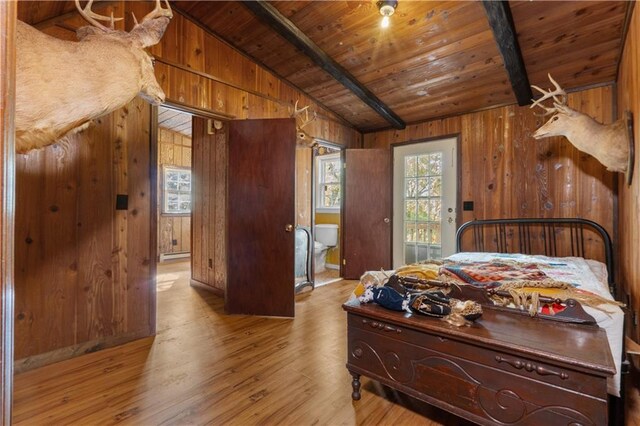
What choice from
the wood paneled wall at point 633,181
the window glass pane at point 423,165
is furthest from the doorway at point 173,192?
the wood paneled wall at point 633,181

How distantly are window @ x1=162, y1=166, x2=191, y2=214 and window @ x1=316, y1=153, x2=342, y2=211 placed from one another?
128 inches

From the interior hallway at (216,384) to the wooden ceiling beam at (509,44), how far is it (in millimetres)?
2949

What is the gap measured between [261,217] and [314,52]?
1.87 m

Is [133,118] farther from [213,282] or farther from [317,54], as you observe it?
[213,282]

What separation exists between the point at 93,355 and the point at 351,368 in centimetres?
205

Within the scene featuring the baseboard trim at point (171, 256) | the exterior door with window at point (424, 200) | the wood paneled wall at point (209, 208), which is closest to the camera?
the wood paneled wall at point (209, 208)

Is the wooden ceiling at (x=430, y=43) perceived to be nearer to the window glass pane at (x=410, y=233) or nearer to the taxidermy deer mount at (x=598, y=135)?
the taxidermy deer mount at (x=598, y=135)

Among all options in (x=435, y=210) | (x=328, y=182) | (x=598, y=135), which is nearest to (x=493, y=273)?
(x=598, y=135)

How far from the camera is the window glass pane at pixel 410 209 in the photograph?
450 centimetres

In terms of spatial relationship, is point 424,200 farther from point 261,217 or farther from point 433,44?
point 261,217

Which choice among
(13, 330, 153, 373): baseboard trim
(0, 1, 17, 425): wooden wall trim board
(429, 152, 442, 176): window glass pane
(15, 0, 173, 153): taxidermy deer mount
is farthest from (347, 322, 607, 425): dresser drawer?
(429, 152, 442, 176): window glass pane

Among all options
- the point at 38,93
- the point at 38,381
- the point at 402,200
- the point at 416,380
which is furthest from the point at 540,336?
the point at 402,200

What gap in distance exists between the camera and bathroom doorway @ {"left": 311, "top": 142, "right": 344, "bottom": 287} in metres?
5.31

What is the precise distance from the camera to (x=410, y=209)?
4535mm
